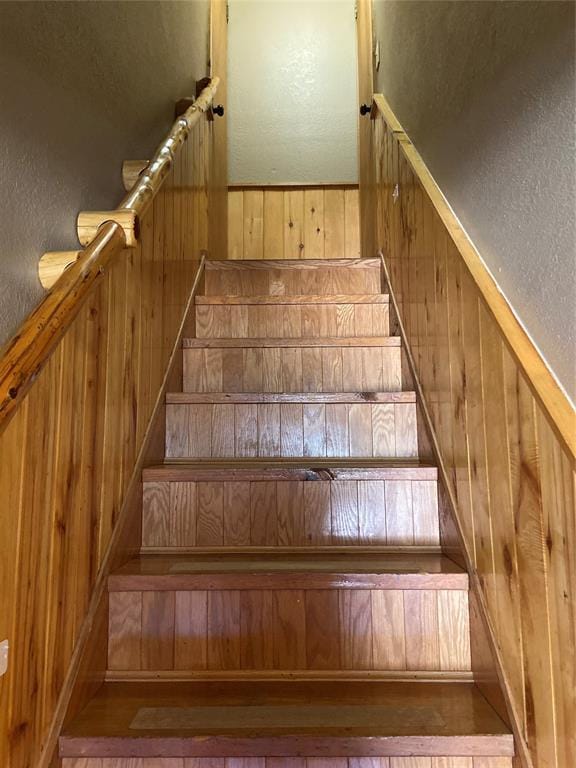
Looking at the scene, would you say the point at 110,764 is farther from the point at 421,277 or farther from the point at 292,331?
the point at 292,331

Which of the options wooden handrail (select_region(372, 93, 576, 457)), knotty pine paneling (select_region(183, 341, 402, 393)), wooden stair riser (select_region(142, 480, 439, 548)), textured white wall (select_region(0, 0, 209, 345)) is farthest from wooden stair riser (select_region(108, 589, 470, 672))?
knotty pine paneling (select_region(183, 341, 402, 393))

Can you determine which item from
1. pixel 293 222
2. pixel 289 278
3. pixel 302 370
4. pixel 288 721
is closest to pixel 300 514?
pixel 288 721

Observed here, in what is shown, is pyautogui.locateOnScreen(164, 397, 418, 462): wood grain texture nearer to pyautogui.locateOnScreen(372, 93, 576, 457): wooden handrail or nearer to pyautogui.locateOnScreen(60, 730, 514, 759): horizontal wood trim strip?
pyautogui.locateOnScreen(372, 93, 576, 457): wooden handrail

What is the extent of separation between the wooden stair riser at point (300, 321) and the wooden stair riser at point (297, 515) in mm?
902

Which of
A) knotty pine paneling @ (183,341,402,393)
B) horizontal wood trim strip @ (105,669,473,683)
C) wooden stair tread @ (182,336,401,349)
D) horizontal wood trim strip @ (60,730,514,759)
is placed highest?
wooden stair tread @ (182,336,401,349)

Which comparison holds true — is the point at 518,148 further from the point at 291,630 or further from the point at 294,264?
the point at 294,264

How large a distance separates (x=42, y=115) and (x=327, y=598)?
1.07 m

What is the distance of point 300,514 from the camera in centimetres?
144

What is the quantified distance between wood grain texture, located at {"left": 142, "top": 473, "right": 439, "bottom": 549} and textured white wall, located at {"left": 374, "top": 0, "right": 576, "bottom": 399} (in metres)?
0.65

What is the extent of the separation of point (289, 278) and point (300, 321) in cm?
37

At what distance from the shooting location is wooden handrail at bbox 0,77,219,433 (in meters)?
0.76

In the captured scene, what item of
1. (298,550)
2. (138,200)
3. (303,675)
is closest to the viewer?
(303,675)

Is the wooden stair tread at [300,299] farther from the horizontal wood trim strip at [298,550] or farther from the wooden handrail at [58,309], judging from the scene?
the horizontal wood trim strip at [298,550]

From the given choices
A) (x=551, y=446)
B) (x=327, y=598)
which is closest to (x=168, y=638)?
(x=327, y=598)
